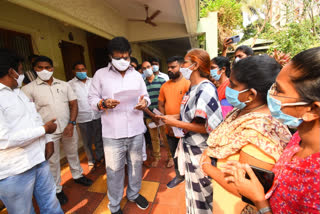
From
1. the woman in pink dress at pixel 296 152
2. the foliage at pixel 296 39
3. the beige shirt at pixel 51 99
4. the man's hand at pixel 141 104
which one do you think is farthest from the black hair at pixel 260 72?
the foliage at pixel 296 39

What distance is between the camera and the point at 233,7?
908 cm

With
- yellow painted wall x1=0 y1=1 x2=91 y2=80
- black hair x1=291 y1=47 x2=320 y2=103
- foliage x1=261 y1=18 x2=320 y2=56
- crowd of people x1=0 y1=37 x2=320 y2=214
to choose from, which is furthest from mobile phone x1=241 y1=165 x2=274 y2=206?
foliage x1=261 y1=18 x2=320 y2=56

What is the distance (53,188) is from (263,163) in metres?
1.92

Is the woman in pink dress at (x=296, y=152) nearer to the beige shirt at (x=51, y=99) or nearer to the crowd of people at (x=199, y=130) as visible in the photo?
the crowd of people at (x=199, y=130)

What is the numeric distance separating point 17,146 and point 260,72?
6.25 ft

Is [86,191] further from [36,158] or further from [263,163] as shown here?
[263,163]

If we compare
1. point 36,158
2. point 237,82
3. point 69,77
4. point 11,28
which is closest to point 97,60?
point 69,77

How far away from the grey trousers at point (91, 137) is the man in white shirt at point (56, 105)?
1.70 ft

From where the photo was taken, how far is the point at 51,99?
234 cm

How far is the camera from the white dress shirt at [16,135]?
1.25 m

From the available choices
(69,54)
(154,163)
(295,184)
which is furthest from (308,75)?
(69,54)

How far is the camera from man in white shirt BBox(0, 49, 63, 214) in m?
1.28

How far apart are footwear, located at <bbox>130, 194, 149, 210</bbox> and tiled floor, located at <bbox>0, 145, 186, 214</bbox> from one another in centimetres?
5

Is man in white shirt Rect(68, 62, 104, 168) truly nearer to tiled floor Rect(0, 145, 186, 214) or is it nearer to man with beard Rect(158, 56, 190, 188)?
tiled floor Rect(0, 145, 186, 214)
